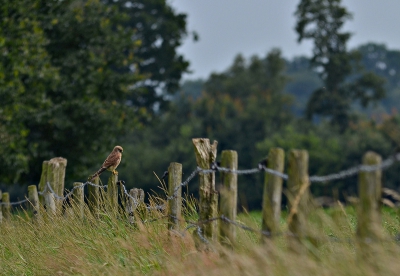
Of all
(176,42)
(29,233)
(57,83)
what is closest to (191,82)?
(176,42)

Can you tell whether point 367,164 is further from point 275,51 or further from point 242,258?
point 275,51

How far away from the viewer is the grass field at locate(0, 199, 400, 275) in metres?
5.39

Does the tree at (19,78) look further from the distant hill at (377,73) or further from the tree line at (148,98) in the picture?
the distant hill at (377,73)

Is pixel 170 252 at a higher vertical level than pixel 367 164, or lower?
lower

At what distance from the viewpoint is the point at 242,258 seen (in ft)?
19.1

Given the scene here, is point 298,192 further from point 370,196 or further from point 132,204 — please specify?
point 132,204

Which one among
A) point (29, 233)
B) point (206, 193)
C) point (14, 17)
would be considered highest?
point (14, 17)

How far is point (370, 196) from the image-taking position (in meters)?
5.18

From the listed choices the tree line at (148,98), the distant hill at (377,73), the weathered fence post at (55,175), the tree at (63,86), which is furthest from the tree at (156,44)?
the distant hill at (377,73)

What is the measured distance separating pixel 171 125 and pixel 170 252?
171 ft

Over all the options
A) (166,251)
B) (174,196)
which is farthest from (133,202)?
(166,251)

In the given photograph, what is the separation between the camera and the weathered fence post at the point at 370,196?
5121 millimetres

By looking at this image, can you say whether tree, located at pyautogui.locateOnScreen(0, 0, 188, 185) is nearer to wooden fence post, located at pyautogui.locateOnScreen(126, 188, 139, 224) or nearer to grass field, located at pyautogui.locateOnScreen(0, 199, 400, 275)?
Answer: grass field, located at pyautogui.locateOnScreen(0, 199, 400, 275)

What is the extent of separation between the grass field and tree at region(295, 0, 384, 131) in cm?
4195
